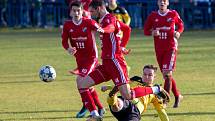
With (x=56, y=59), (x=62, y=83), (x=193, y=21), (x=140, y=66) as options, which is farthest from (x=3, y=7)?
(x=62, y=83)

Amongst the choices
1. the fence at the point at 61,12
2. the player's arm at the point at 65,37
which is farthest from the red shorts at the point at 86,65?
the fence at the point at 61,12

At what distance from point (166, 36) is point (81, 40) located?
2.56 meters

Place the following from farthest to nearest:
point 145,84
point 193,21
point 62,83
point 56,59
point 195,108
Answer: point 193,21 < point 56,59 < point 62,83 < point 195,108 < point 145,84

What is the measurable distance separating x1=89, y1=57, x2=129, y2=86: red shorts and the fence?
98.7 ft

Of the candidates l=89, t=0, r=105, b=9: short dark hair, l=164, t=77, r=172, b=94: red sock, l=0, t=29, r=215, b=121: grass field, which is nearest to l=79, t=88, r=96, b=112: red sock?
l=0, t=29, r=215, b=121: grass field

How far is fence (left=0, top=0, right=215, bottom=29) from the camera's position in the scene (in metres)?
41.9

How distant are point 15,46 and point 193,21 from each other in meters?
13.6

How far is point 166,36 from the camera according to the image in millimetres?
14781

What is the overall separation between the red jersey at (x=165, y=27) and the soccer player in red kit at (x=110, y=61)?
9.65 feet

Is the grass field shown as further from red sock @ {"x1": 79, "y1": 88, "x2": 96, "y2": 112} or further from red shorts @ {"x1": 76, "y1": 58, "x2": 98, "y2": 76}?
red shorts @ {"x1": 76, "y1": 58, "x2": 98, "y2": 76}

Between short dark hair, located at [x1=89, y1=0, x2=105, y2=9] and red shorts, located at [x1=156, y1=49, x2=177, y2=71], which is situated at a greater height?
short dark hair, located at [x1=89, y1=0, x2=105, y2=9]

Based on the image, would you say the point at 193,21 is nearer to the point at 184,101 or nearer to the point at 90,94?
the point at 184,101

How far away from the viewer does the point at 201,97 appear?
15.3 m

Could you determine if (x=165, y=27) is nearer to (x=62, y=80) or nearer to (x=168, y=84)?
(x=168, y=84)
